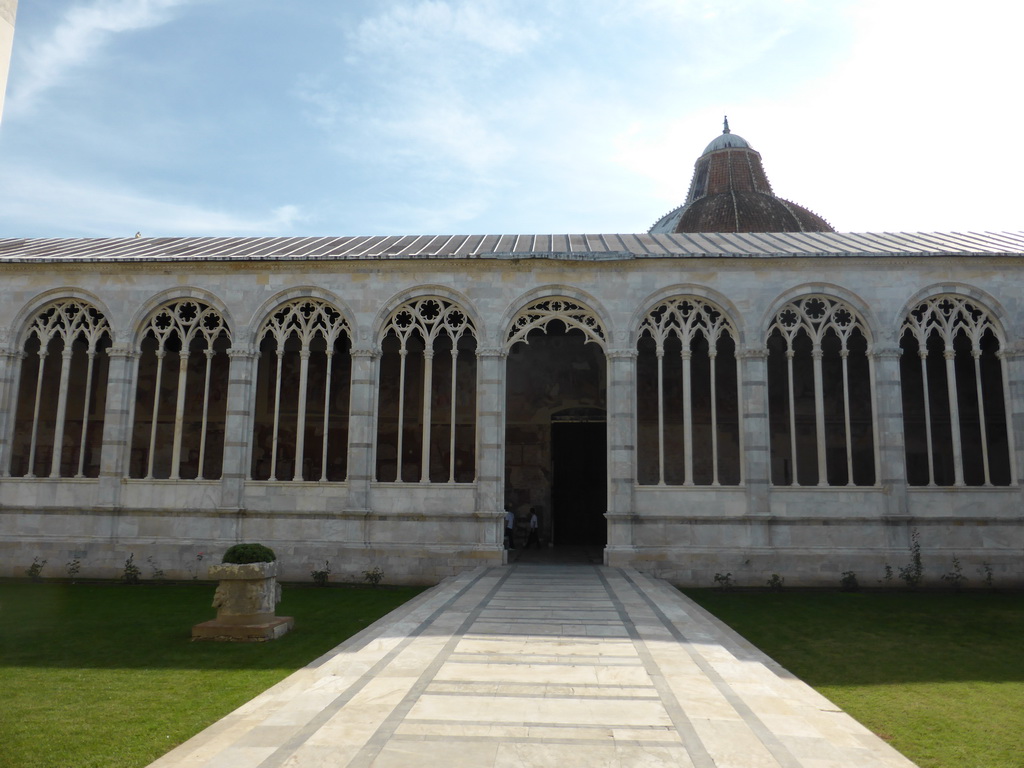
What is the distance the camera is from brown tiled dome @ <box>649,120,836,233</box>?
33.9 metres

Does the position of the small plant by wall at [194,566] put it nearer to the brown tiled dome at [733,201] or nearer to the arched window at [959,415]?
the arched window at [959,415]

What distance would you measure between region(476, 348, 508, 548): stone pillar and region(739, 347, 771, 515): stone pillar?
5584 millimetres

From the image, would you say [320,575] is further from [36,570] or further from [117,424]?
[36,570]

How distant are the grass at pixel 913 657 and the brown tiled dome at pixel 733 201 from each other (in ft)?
71.2

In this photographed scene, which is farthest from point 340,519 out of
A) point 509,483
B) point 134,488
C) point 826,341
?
point 826,341

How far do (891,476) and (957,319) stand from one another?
4.37m

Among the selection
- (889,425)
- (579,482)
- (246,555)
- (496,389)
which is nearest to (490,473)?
(496,389)

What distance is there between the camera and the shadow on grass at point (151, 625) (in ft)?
29.9

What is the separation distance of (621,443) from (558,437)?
6.04 metres

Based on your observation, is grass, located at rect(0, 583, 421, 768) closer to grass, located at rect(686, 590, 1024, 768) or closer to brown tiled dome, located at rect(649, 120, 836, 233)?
grass, located at rect(686, 590, 1024, 768)

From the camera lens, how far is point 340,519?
17.2 metres

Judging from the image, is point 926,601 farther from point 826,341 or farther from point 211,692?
point 211,692

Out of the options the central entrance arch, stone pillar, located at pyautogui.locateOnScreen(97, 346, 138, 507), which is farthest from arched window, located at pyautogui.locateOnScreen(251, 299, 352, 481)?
the central entrance arch

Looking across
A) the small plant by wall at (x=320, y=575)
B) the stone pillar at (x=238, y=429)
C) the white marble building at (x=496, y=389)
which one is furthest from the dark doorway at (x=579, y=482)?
the stone pillar at (x=238, y=429)
